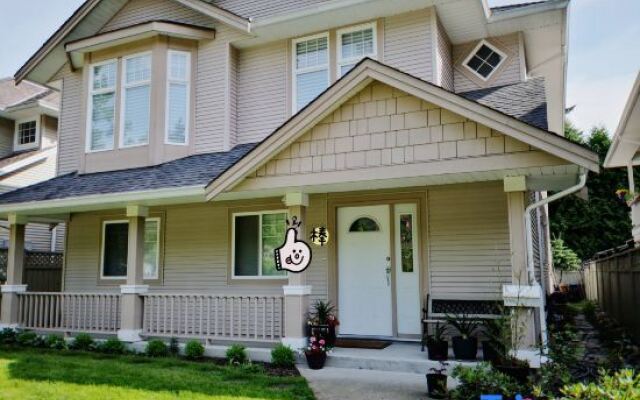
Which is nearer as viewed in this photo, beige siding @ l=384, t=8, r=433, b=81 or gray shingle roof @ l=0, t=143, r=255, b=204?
gray shingle roof @ l=0, t=143, r=255, b=204

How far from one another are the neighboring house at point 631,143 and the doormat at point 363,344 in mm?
4201

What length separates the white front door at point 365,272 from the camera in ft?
28.8

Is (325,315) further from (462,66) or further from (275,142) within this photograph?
(462,66)

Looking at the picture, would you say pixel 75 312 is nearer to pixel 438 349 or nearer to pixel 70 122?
pixel 70 122

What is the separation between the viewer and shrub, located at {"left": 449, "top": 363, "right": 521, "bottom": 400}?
5.06m

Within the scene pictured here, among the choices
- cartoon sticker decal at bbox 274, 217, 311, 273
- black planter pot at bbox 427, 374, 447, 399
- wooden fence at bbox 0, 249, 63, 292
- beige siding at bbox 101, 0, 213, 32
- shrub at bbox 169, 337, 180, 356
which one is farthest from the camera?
wooden fence at bbox 0, 249, 63, 292

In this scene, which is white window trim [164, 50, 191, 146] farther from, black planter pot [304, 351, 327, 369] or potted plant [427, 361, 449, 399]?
potted plant [427, 361, 449, 399]

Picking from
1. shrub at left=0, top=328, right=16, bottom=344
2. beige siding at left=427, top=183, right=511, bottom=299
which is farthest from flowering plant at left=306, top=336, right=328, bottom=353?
shrub at left=0, top=328, right=16, bottom=344

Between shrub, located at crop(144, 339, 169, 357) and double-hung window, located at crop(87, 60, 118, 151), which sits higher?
double-hung window, located at crop(87, 60, 118, 151)

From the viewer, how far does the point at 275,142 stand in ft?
24.8

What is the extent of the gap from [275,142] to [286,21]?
3.48 metres

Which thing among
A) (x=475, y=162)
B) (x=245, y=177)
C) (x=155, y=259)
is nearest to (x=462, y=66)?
(x=475, y=162)

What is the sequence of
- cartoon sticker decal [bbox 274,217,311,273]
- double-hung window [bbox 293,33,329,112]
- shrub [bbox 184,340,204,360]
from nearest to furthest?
1. cartoon sticker decal [bbox 274,217,311,273]
2. shrub [bbox 184,340,204,360]
3. double-hung window [bbox 293,33,329,112]

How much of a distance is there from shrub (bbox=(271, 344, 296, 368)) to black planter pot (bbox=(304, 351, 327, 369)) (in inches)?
11.4
